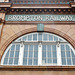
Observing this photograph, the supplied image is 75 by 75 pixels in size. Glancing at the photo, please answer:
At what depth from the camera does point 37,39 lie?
1104 centimetres

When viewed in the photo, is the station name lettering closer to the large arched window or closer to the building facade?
the building facade

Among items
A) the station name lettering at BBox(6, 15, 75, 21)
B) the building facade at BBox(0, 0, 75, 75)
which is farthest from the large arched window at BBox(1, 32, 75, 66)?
the station name lettering at BBox(6, 15, 75, 21)

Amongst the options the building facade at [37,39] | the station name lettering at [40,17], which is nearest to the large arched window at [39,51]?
the building facade at [37,39]

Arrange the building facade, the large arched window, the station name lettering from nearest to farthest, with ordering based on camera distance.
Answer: the building facade, the large arched window, the station name lettering

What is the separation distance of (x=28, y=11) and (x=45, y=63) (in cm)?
466

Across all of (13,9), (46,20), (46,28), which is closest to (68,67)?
(46,28)

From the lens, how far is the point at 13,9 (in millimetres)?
12273

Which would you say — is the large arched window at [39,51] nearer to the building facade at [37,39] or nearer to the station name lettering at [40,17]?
the building facade at [37,39]

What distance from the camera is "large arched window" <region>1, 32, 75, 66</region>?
10.0 meters

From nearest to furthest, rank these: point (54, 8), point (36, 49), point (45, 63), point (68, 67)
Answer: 1. point (68, 67)
2. point (45, 63)
3. point (36, 49)
4. point (54, 8)

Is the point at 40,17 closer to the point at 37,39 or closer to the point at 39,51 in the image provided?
the point at 37,39

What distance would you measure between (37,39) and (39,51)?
103 centimetres

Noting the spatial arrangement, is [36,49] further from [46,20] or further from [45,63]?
[46,20]

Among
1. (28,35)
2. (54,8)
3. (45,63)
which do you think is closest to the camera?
(45,63)
